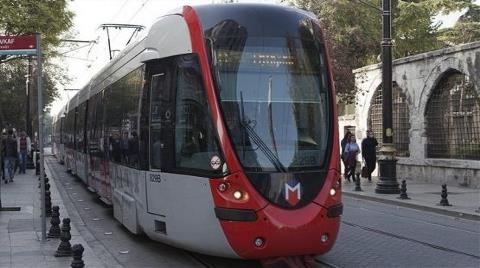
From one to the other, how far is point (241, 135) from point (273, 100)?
613 mm

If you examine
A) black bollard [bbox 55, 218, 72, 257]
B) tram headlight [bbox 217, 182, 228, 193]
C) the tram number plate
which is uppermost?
the tram number plate

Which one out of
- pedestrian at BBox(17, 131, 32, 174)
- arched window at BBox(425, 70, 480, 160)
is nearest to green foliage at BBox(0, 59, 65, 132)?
pedestrian at BBox(17, 131, 32, 174)

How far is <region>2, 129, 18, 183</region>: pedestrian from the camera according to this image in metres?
21.4

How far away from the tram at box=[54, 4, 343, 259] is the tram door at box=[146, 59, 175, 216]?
2cm

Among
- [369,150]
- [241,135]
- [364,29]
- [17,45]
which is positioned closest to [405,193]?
[369,150]

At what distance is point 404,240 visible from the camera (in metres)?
9.96

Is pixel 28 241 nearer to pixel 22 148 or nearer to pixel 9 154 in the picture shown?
pixel 9 154

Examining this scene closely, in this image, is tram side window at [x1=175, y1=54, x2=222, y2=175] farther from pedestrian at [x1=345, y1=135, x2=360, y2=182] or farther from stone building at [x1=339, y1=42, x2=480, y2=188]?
pedestrian at [x1=345, y1=135, x2=360, y2=182]

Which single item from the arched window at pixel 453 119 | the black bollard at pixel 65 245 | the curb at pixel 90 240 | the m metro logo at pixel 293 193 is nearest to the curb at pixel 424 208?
the arched window at pixel 453 119

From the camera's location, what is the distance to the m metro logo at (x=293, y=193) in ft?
23.1

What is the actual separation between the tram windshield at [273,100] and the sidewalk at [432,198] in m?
6.84

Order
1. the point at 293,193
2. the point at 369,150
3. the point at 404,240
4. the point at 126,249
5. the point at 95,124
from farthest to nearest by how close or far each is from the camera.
Answer: the point at 369,150 → the point at 95,124 → the point at 404,240 → the point at 126,249 → the point at 293,193

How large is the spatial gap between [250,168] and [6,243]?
15.3 ft

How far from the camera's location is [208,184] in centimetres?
718
